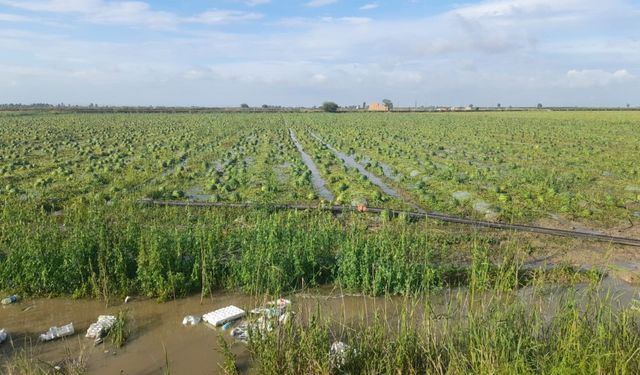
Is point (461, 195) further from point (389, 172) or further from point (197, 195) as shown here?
point (197, 195)

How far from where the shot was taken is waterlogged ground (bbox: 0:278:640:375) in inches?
202

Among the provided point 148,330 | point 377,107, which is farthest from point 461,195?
point 377,107

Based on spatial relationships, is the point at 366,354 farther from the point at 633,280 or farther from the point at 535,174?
the point at 535,174

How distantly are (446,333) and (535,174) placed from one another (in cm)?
1376

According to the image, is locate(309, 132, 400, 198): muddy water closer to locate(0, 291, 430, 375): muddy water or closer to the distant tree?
locate(0, 291, 430, 375): muddy water

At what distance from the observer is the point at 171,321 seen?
619 centimetres

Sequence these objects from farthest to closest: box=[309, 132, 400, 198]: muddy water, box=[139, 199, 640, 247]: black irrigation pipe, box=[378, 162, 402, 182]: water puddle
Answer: box=[378, 162, 402, 182]: water puddle < box=[309, 132, 400, 198]: muddy water < box=[139, 199, 640, 247]: black irrigation pipe

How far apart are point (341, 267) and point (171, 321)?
8.25ft

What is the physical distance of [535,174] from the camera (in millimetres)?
16516

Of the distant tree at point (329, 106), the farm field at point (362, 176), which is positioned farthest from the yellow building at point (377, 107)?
the farm field at point (362, 176)

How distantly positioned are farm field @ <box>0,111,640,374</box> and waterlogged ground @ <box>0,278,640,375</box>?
30 mm

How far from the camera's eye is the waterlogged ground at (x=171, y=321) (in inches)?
202

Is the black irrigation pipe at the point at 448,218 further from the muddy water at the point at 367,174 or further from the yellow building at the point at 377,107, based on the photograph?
the yellow building at the point at 377,107

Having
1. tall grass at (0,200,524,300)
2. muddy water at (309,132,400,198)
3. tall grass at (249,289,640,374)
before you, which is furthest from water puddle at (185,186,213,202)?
tall grass at (249,289,640,374)
